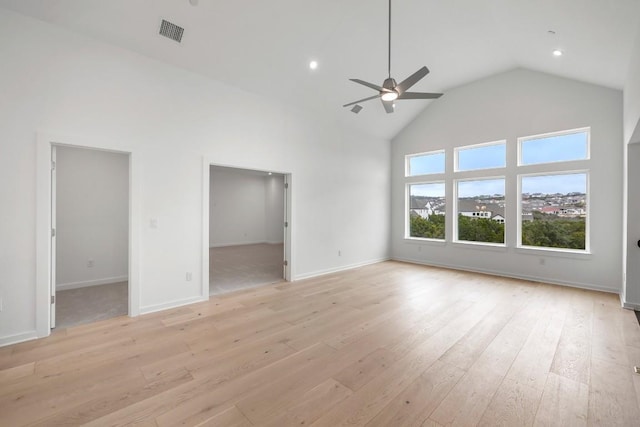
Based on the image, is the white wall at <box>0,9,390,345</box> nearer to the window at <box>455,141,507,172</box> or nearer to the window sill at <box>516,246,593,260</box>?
the window at <box>455,141,507,172</box>

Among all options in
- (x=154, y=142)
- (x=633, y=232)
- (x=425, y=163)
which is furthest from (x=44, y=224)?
(x=633, y=232)

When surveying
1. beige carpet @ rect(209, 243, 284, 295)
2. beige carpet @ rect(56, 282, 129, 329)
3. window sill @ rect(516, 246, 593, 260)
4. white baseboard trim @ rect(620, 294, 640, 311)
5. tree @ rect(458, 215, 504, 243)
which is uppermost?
tree @ rect(458, 215, 504, 243)

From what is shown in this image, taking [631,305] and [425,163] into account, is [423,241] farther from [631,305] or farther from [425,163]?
[631,305]

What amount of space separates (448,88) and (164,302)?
281 inches

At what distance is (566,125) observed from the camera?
5.03m

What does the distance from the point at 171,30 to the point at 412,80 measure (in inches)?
118

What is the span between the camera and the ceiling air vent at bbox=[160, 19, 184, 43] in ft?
10.8

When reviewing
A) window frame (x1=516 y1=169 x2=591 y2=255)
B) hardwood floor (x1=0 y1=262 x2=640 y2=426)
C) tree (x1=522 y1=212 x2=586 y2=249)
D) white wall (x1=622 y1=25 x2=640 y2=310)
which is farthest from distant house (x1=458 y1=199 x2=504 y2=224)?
hardwood floor (x1=0 y1=262 x2=640 y2=426)

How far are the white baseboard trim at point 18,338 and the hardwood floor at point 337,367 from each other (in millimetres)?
109

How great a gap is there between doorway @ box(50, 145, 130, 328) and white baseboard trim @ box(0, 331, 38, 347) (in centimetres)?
129

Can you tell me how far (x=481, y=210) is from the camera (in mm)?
6188

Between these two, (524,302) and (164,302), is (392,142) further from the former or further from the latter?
(164,302)

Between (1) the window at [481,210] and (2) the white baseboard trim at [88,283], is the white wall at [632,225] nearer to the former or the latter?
(1) the window at [481,210]

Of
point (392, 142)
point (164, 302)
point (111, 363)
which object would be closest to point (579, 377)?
point (111, 363)
